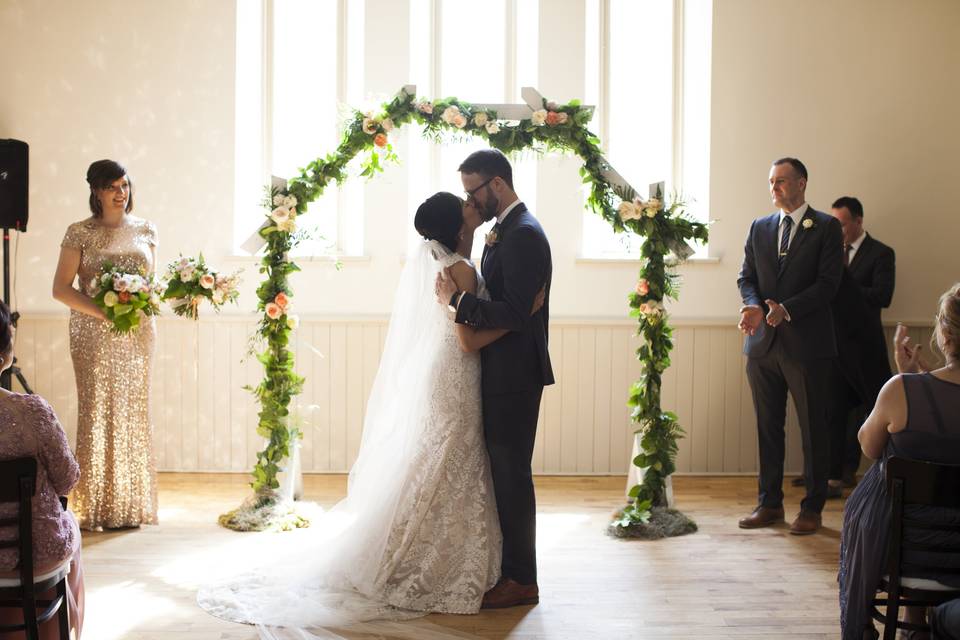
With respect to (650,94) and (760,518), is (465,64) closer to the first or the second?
(650,94)

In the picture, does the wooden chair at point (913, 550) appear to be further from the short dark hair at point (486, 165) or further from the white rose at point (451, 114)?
the white rose at point (451, 114)

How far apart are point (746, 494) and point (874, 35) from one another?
3.22 m

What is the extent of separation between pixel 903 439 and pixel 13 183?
525 cm

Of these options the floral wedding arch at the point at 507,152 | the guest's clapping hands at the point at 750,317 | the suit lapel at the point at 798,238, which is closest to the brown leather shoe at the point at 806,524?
the floral wedding arch at the point at 507,152

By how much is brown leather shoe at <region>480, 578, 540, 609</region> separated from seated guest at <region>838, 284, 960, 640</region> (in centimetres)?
133

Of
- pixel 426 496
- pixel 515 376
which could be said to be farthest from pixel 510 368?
pixel 426 496

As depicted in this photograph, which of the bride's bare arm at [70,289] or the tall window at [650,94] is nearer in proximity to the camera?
the bride's bare arm at [70,289]

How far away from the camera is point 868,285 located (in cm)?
623

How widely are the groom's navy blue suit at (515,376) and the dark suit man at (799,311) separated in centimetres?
162

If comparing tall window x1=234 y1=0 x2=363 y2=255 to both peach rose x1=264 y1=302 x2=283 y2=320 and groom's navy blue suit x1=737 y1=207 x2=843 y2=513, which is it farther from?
groom's navy blue suit x1=737 y1=207 x2=843 y2=513

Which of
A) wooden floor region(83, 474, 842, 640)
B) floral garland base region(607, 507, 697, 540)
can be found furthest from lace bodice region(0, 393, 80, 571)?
floral garland base region(607, 507, 697, 540)

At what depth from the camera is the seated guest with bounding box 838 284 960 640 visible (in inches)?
111

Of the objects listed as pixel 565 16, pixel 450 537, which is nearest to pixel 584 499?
pixel 450 537

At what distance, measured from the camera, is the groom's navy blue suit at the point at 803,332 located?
5051 mm
